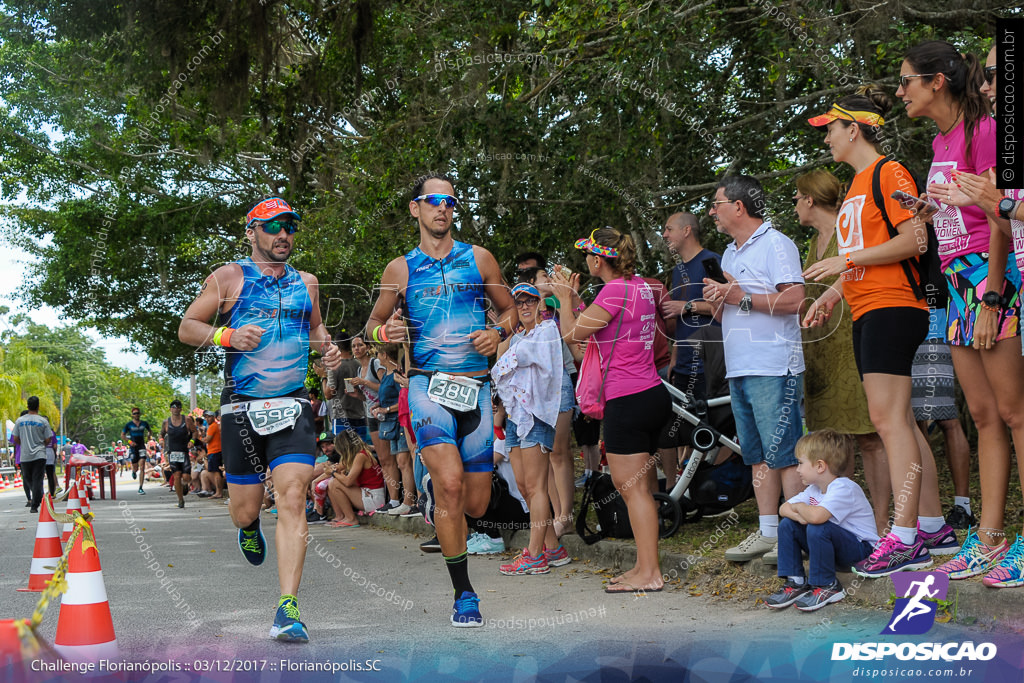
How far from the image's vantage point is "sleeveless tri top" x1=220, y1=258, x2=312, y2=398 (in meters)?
5.20

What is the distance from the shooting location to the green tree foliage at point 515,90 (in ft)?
29.0

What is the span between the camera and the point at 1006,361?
443cm

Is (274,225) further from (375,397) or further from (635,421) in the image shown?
(375,397)

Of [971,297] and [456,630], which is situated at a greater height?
[971,297]

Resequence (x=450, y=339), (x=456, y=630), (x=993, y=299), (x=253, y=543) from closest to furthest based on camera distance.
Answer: (x=993, y=299) < (x=456, y=630) < (x=450, y=339) < (x=253, y=543)

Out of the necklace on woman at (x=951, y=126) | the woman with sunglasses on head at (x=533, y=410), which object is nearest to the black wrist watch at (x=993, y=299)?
the necklace on woman at (x=951, y=126)

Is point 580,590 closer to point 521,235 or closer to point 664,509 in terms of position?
point 664,509

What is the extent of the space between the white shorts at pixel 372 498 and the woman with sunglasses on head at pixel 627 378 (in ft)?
19.8

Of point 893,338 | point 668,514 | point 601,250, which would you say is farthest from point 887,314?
point 668,514

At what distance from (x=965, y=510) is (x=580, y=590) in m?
2.49

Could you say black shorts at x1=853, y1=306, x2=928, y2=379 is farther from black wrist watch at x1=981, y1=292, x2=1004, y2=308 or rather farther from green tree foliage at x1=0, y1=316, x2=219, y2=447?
green tree foliage at x1=0, y1=316, x2=219, y2=447

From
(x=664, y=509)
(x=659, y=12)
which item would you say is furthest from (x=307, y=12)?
(x=664, y=509)

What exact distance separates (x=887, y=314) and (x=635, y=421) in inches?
65.0

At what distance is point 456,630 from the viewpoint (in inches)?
195
